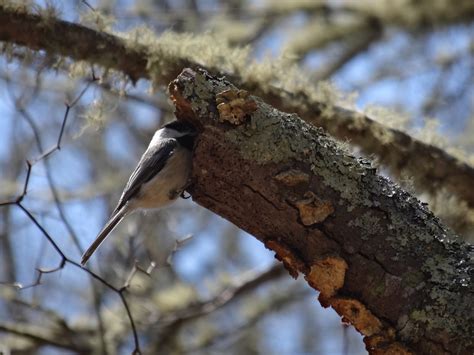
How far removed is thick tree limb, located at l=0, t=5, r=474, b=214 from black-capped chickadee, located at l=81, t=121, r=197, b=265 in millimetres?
538

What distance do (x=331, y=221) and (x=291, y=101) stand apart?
116 cm

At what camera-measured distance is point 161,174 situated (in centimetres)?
238

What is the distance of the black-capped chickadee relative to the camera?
226 centimetres

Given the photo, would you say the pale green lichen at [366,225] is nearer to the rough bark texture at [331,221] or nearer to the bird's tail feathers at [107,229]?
the rough bark texture at [331,221]

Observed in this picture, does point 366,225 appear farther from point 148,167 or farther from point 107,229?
point 107,229

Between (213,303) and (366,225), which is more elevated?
(213,303)

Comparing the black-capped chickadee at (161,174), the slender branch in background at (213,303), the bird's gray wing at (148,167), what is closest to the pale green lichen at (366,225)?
the black-capped chickadee at (161,174)

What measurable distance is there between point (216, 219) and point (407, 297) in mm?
3698

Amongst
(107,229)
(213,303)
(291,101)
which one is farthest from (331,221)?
(213,303)

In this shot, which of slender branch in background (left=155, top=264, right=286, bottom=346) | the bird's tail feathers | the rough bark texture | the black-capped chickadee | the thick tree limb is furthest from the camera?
slender branch in background (left=155, top=264, right=286, bottom=346)

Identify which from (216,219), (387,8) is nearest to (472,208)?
(387,8)

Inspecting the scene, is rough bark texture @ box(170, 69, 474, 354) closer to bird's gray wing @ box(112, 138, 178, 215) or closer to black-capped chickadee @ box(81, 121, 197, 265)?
black-capped chickadee @ box(81, 121, 197, 265)

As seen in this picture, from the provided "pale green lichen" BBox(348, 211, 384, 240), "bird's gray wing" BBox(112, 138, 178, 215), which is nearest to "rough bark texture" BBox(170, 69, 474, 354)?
"pale green lichen" BBox(348, 211, 384, 240)

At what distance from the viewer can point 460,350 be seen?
186cm
